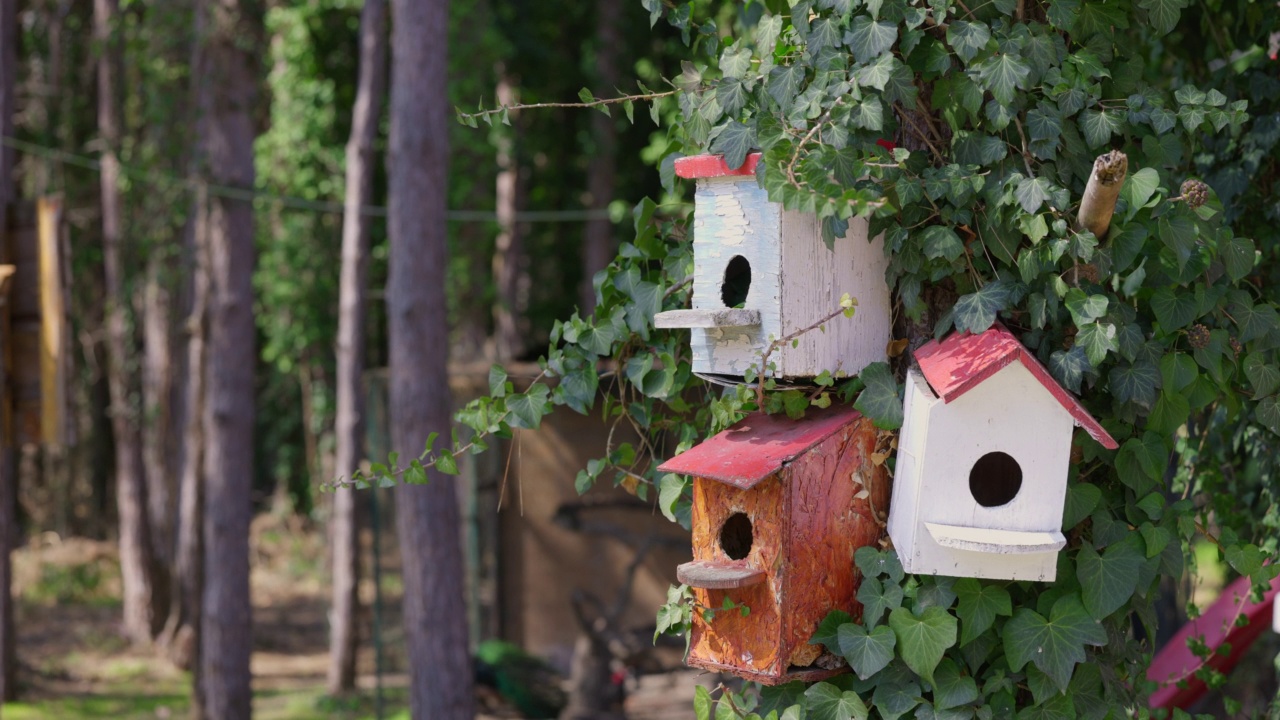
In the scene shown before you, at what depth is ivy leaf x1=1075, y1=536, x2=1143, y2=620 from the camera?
1813 millimetres

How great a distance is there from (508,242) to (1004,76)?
1199 cm

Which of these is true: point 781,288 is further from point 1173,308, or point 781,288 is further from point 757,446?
point 1173,308

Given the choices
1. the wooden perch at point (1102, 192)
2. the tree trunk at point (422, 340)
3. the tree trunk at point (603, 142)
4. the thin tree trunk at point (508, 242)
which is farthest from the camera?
the thin tree trunk at point (508, 242)

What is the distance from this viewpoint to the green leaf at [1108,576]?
5.95 ft

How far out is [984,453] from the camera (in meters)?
1.84

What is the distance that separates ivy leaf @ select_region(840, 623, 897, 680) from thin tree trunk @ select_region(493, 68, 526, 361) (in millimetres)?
11046

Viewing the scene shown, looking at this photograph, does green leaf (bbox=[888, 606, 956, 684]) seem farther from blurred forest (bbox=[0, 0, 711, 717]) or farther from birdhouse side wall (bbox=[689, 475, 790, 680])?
blurred forest (bbox=[0, 0, 711, 717])

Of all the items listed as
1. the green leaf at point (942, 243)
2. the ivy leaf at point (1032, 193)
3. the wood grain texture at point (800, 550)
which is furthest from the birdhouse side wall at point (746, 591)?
the ivy leaf at point (1032, 193)

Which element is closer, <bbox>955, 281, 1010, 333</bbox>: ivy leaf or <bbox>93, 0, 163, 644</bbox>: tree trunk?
<bbox>955, 281, 1010, 333</bbox>: ivy leaf

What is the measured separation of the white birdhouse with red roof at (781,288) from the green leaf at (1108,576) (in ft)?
1.47

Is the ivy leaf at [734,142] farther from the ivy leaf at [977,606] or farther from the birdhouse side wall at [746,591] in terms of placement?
the ivy leaf at [977,606]

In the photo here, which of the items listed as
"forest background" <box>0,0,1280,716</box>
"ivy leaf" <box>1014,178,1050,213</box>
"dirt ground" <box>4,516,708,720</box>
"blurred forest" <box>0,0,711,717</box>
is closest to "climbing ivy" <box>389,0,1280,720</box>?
"ivy leaf" <box>1014,178,1050,213</box>

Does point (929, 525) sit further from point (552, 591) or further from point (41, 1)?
point (41, 1)

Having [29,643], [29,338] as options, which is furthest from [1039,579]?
[29,643]
